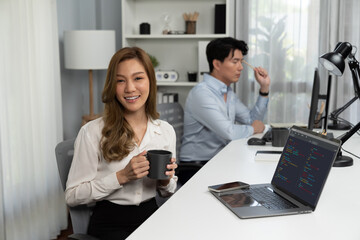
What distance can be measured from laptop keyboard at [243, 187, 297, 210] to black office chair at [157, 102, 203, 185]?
0.89 meters

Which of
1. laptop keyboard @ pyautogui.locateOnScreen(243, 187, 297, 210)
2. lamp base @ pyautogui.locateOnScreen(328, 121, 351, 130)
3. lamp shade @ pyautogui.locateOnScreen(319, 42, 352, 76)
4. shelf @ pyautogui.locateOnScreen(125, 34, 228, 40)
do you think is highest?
shelf @ pyautogui.locateOnScreen(125, 34, 228, 40)

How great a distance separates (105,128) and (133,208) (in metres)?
0.32

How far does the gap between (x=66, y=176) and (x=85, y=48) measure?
1789mm

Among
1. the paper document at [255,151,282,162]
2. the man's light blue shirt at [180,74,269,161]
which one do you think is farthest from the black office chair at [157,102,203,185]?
the paper document at [255,151,282,162]

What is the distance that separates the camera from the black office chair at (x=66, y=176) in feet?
5.27

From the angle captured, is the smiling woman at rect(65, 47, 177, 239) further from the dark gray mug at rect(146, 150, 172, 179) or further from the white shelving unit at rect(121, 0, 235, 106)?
the white shelving unit at rect(121, 0, 235, 106)

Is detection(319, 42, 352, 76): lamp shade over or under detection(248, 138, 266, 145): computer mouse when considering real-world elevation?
over

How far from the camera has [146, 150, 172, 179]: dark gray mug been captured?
1459 mm

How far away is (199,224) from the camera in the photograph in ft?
4.13

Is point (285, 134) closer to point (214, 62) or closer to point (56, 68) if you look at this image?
point (214, 62)

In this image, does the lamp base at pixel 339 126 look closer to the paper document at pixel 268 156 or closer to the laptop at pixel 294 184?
the paper document at pixel 268 156

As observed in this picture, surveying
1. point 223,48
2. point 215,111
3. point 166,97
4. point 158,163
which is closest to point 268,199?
point 158,163

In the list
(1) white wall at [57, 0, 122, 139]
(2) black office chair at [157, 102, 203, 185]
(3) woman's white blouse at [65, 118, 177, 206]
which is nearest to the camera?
(3) woman's white blouse at [65, 118, 177, 206]

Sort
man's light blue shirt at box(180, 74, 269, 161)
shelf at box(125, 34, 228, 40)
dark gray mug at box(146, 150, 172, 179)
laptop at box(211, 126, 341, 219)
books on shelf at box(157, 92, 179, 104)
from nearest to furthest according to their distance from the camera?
laptop at box(211, 126, 341, 219) < dark gray mug at box(146, 150, 172, 179) < man's light blue shirt at box(180, 74, 269, 161) < shelf at box(125, 34, 228, 40) < books on shelf at box(157, 92, 179, 104)
